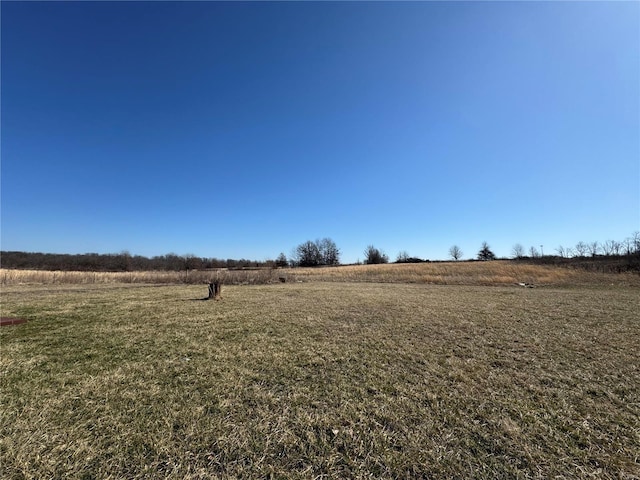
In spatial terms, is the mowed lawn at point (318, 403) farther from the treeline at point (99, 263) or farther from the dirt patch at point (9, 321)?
the treeline at point (99, 263)

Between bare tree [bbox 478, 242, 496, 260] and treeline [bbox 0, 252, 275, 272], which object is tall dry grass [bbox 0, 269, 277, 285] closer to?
treeline [bbox 0, 252, 275, 272]

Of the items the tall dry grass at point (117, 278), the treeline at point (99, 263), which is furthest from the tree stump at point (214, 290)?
the treeline at point (99, 263)

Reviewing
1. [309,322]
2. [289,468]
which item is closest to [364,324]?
[309,322]

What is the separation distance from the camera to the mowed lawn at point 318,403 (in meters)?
2.18

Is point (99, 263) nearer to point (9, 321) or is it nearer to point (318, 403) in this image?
point (9, 321)

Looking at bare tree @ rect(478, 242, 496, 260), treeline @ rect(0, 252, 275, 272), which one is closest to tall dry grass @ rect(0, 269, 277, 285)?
treeline @ rect(0, 252, 275, 272)

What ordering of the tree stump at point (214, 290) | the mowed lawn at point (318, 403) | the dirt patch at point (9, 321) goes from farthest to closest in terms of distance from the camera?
1. the tree stump at point (214, 290)
2. the dirt patch at point (9, 321)
3. the mowed lawn at point (318, 403)

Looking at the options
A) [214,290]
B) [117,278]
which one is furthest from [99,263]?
[214,290]

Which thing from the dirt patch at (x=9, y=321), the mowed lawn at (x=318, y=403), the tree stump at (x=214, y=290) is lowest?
the mowed lawn at (x=318, y=403)

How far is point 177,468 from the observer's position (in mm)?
2094

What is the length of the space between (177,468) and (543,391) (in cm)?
427

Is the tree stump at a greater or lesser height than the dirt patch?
greater

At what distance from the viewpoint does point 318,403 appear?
3.12m

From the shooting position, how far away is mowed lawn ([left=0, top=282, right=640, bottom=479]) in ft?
7.14
